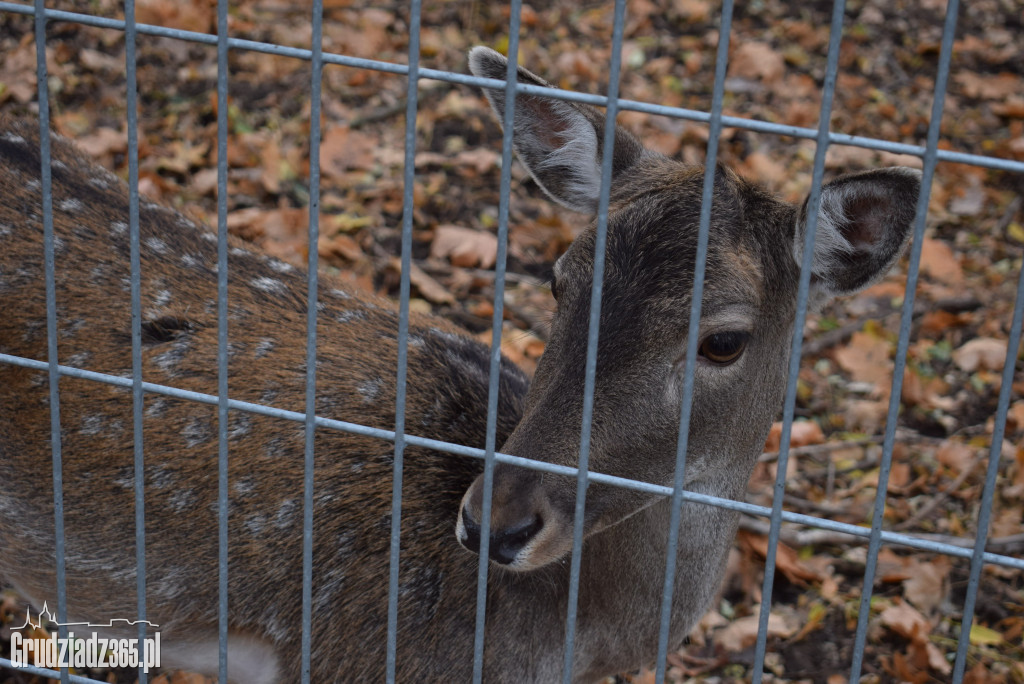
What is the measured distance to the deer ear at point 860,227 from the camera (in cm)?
238

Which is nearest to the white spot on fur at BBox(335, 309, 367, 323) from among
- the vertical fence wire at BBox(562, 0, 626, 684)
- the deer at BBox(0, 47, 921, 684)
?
the deer at BBox(0, 47, 921, 684)

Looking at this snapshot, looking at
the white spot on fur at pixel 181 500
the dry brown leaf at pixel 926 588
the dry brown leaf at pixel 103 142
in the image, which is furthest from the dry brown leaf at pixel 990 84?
the white spot on fur at pixel 181 500

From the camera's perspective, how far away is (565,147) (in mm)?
2891

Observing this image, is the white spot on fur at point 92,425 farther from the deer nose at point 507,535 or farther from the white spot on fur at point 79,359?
the deer nose at point 507,535

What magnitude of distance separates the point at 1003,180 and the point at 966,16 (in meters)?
2.62

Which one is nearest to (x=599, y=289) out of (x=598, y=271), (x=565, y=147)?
(x=598, y=271)

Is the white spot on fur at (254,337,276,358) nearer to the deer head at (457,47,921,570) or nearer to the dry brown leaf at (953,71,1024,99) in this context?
the deer head at (457,47,921,570)

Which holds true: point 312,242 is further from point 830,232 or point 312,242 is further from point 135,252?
point 830,232

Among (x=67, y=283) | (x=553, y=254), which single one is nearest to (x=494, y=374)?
(x=67, y=283)

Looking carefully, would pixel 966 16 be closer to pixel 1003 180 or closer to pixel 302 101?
pixel 1003 180

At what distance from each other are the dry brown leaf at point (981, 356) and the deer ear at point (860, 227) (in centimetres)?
→ 303

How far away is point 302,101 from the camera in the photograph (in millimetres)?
6734

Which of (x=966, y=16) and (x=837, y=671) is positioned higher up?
(x=966, y=16)

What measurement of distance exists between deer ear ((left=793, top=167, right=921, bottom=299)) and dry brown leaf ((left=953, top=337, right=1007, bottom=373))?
3032mm
